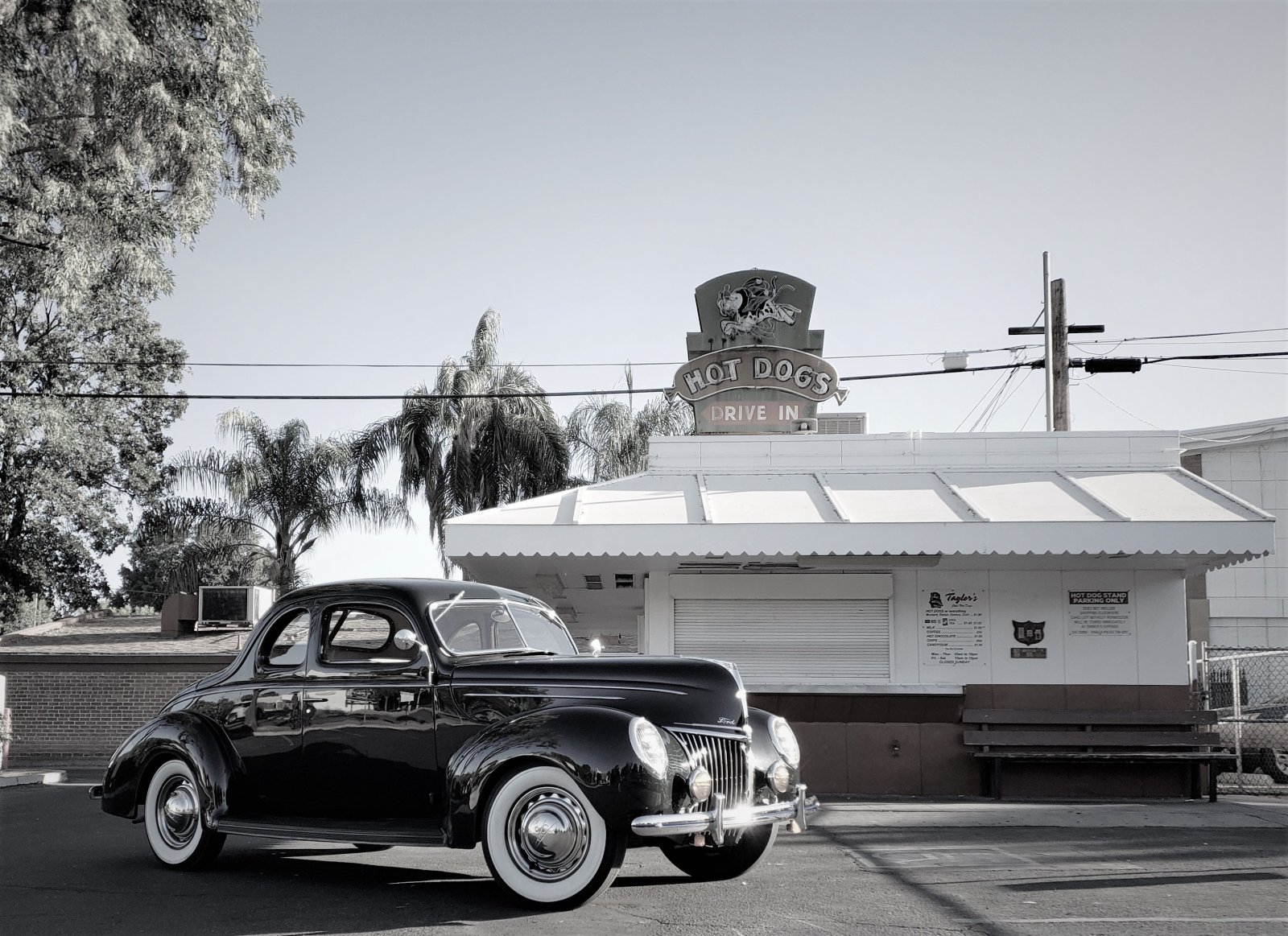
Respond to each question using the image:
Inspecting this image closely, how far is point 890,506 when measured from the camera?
47.4ft

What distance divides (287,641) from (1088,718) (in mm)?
9985

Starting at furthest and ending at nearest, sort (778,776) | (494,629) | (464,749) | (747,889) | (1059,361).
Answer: (1059,361) → (494,629) → (747,889) → (778,776) → (464,749)

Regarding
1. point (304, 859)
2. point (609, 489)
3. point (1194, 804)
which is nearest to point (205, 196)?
point (609, 489)

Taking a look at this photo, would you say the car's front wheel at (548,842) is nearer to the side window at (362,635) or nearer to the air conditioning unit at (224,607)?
the side window at (362,635)

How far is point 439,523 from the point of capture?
32.1 metres

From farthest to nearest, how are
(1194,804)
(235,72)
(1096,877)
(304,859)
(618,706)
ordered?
(235,72), (1194,804), (304,859), (1096,877), (618,706)

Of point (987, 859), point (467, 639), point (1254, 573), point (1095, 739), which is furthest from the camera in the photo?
point (1254, 573)

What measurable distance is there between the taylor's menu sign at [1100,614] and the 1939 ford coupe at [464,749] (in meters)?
8.53

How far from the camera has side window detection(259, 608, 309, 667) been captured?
7906 millimetres

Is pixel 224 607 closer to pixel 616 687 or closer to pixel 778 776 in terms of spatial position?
pixel 616 687

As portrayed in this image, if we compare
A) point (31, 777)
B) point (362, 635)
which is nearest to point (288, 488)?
point (31, 777)

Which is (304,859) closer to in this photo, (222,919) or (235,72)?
(222,919)

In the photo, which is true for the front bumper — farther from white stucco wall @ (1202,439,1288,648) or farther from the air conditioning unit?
white stucco wall @ (1202,439,1288,648)

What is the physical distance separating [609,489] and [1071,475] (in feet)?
19.8
